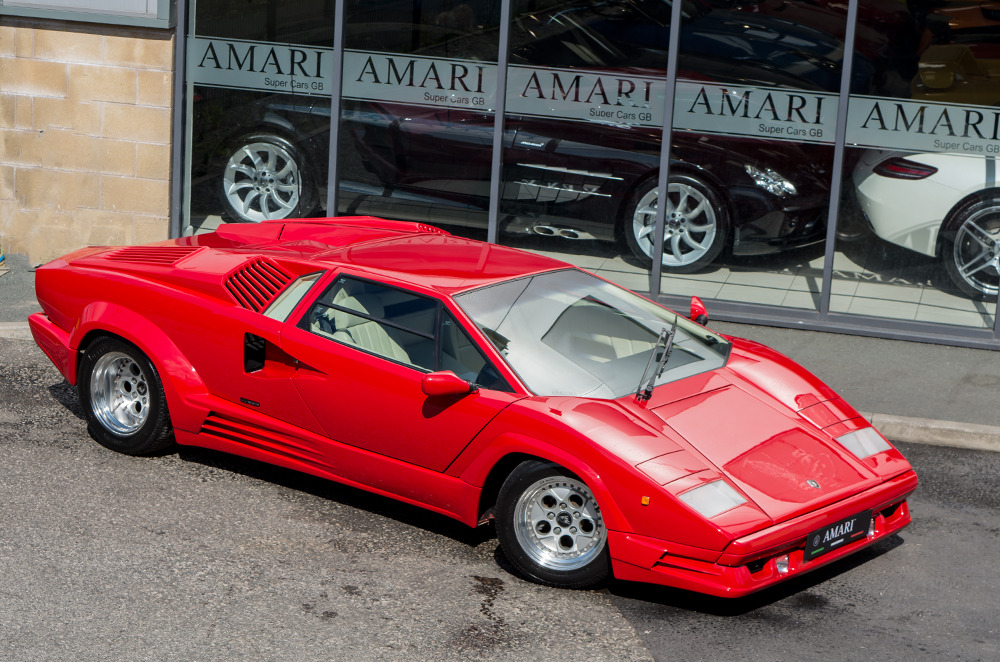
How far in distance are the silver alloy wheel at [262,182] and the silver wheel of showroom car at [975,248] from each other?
5.88 m

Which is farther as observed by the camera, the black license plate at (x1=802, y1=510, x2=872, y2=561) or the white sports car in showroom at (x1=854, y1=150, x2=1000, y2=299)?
the white sports car in showroom at (x1=854, y1=150, x2=1000, y2=299)

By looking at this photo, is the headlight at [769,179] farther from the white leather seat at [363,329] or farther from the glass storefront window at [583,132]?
the white leather seat at [363,329]

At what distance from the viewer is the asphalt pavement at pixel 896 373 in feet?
25.4

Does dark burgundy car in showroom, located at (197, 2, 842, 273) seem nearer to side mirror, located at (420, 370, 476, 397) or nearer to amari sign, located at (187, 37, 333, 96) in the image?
amari sign, located at (187, 37, 333, 96)

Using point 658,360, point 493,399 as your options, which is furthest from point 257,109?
point 493,399

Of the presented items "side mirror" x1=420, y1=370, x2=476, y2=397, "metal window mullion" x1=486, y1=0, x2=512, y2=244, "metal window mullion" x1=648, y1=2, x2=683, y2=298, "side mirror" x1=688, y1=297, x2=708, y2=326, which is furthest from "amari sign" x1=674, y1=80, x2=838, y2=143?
"side mirror" x1=420, y1=370, x2=476, y2=397

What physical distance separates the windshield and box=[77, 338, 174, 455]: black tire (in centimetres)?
200

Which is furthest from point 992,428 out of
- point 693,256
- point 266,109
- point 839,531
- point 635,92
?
point 266,109

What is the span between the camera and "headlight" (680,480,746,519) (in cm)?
504

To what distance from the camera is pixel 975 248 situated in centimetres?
999

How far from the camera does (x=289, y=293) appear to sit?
20.7 ft

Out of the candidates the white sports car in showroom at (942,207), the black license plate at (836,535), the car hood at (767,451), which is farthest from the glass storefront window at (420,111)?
the black license plate at (836,535)

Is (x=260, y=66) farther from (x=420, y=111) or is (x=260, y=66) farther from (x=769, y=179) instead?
(x=769, y=179)

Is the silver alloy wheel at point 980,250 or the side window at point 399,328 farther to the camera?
the silver alloy wheel at point 980,250
